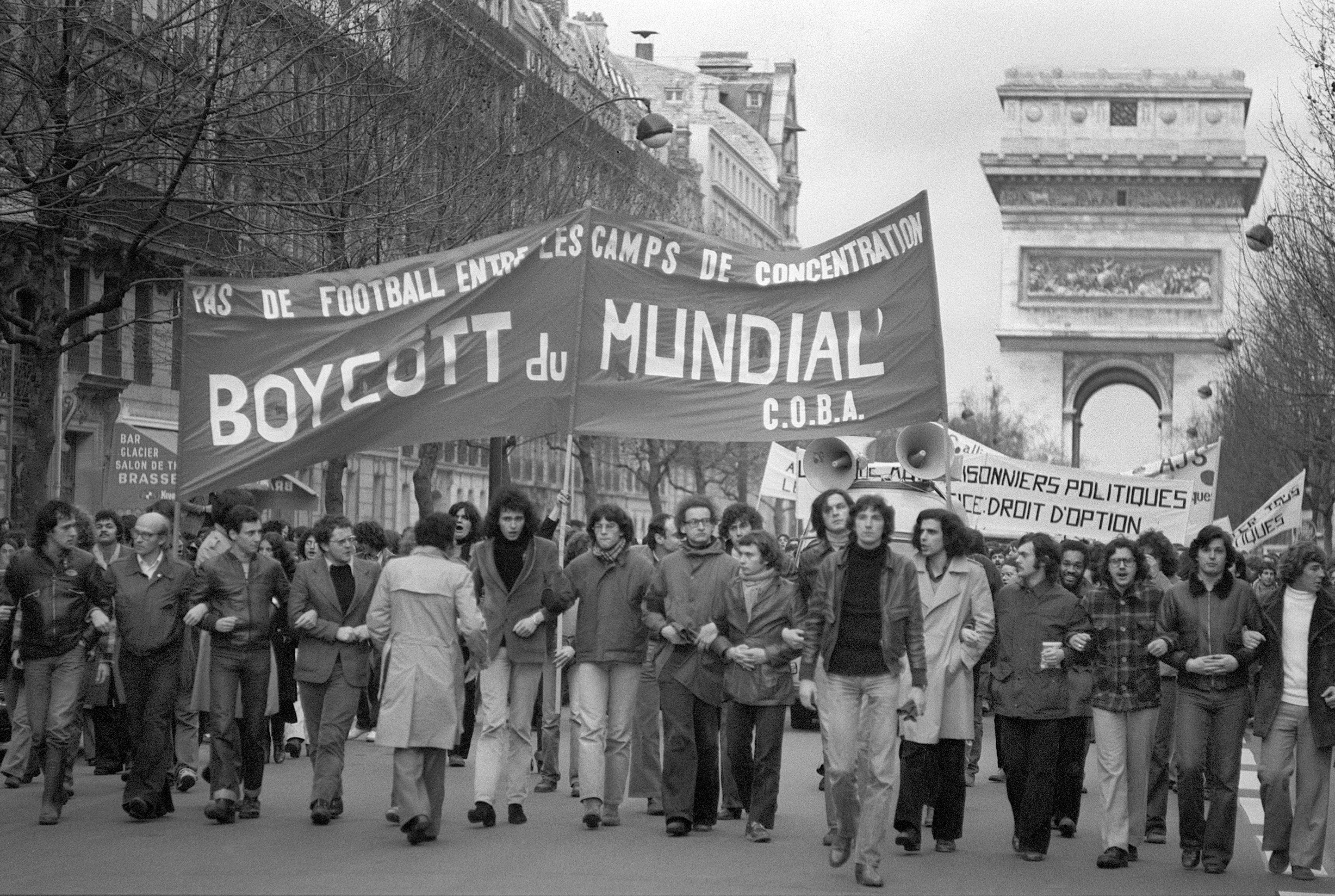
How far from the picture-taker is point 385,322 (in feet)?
40.2

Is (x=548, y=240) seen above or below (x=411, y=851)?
above

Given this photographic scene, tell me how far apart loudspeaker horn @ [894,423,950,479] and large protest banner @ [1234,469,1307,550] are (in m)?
7.24

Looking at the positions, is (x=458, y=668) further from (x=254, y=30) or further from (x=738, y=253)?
(x=254, y=30)

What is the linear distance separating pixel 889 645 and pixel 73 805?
4924 millimetres

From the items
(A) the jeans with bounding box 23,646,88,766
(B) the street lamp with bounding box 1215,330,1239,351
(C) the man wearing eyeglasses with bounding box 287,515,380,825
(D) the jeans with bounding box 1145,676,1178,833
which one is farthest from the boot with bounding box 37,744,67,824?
(B) the street lamp with bounding box 1215,330,1239,351

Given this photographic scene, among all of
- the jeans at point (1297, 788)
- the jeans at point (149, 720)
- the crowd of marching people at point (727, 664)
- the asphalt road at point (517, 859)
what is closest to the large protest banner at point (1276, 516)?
the asphalt road at point (517, 859)

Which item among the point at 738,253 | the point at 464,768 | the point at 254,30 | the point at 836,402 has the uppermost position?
the point at 254,30

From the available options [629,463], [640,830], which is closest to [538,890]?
[640,830]

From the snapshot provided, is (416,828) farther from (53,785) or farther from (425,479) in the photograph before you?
(425,479)

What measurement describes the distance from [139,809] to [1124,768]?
4912 mm

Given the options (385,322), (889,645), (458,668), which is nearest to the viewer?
(889,645)

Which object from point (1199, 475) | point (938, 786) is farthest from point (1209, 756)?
point (1199, 475)

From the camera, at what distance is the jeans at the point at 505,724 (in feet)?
38.8

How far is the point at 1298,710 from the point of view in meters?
11.2
